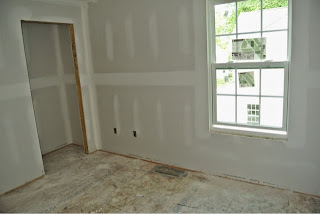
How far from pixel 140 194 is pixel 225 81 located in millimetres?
1850

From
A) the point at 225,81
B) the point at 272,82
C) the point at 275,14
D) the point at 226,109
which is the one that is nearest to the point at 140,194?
the point at 226,109

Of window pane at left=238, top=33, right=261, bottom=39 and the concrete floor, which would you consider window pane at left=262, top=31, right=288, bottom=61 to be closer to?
window pane at left=238, top=33, right=261, bottom=39

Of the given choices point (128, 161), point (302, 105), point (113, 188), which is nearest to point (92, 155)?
point (128, 161)

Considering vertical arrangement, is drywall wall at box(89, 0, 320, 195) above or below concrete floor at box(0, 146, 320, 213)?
above

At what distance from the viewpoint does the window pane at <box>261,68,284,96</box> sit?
→ 9.73 feet

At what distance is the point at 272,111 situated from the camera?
3086 mm

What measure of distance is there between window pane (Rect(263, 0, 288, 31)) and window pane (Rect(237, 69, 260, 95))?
0.53 metres

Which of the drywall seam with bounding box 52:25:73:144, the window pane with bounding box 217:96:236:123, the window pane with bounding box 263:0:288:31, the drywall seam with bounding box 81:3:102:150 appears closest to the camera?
the window pane with bounding box 263:0:288:31

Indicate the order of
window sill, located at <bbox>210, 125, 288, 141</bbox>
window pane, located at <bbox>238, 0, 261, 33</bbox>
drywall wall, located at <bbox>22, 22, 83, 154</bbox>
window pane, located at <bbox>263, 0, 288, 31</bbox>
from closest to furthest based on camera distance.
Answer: window pane, located at <bbox>263, 0, 288, 31</bbox>, window pane, located at <bbox>238, 0, 261, 33</bbox>, window sill, located at <bbox>210, 125, 288, 141</bbox>, drywall wall, located at <bbox>22, 22, 83, 154</bbox>

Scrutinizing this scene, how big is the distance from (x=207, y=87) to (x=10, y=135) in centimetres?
282

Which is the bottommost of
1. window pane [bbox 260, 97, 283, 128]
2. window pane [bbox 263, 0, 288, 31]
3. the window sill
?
the window sill

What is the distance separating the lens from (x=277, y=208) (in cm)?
279

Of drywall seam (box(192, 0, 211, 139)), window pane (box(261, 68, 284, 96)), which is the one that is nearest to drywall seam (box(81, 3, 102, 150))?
drywall seam (box(192, 0, 211, 139))

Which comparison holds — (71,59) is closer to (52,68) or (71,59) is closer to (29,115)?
(52,68)
